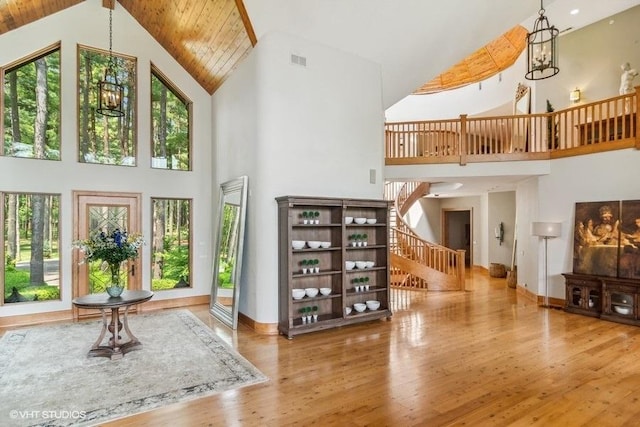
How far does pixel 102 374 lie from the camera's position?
3.67m

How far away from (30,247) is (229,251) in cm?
316

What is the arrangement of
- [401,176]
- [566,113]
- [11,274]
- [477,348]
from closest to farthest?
[477,348], [11,274], [566,113], [401,176]

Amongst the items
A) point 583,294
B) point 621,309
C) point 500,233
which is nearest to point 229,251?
point 583,294

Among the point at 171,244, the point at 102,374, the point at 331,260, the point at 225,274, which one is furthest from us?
the point at 171,244

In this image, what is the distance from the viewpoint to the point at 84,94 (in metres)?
6.28

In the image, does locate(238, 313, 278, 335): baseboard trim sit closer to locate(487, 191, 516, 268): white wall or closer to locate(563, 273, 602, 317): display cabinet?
locate(563, 273, 602, 317): display cabinet

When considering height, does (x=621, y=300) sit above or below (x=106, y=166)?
below

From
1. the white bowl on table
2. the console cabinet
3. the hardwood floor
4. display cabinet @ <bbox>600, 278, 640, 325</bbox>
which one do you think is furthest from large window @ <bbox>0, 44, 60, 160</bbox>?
display cabinet @ <bbox>600, 278, 640, 325</bbox>

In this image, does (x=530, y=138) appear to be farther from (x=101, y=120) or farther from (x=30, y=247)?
(x=30, y=247)

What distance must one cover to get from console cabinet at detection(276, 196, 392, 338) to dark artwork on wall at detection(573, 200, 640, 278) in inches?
144

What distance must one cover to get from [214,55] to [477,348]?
6.08 m

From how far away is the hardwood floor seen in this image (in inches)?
111

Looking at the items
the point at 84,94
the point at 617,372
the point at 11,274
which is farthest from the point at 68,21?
the point at 617,372

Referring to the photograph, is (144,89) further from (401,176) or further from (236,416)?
(236,416)
